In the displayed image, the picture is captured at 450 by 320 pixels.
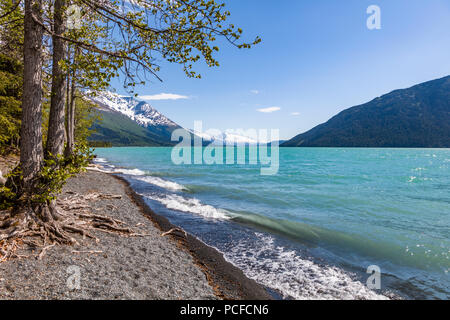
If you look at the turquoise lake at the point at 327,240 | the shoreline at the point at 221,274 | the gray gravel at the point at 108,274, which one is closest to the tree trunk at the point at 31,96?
the gray gravel at the point at 108,274

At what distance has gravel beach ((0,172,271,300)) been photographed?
19.0 ft

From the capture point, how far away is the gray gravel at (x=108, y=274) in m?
5.69

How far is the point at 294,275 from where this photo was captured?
9219mm

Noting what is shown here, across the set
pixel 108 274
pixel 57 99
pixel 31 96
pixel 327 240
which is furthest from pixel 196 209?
pixel 31 96

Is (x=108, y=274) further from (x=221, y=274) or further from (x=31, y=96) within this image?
(x=31, y=96)

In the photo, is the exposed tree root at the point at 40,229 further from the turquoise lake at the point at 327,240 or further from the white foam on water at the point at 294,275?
the turquoise lake at the point at 327,240

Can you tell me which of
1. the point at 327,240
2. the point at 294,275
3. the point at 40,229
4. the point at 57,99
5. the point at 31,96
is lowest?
the point at 327,240

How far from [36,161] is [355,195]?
1209 inches

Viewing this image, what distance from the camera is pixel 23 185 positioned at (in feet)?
25.3

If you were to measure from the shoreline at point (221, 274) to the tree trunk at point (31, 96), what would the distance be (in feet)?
22.7

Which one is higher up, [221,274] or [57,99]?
[57,99]

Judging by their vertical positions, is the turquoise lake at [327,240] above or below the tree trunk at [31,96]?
below

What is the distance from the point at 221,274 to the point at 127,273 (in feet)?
11.3

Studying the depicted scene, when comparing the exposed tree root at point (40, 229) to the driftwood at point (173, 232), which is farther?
the driftwood at point (173, 232)
